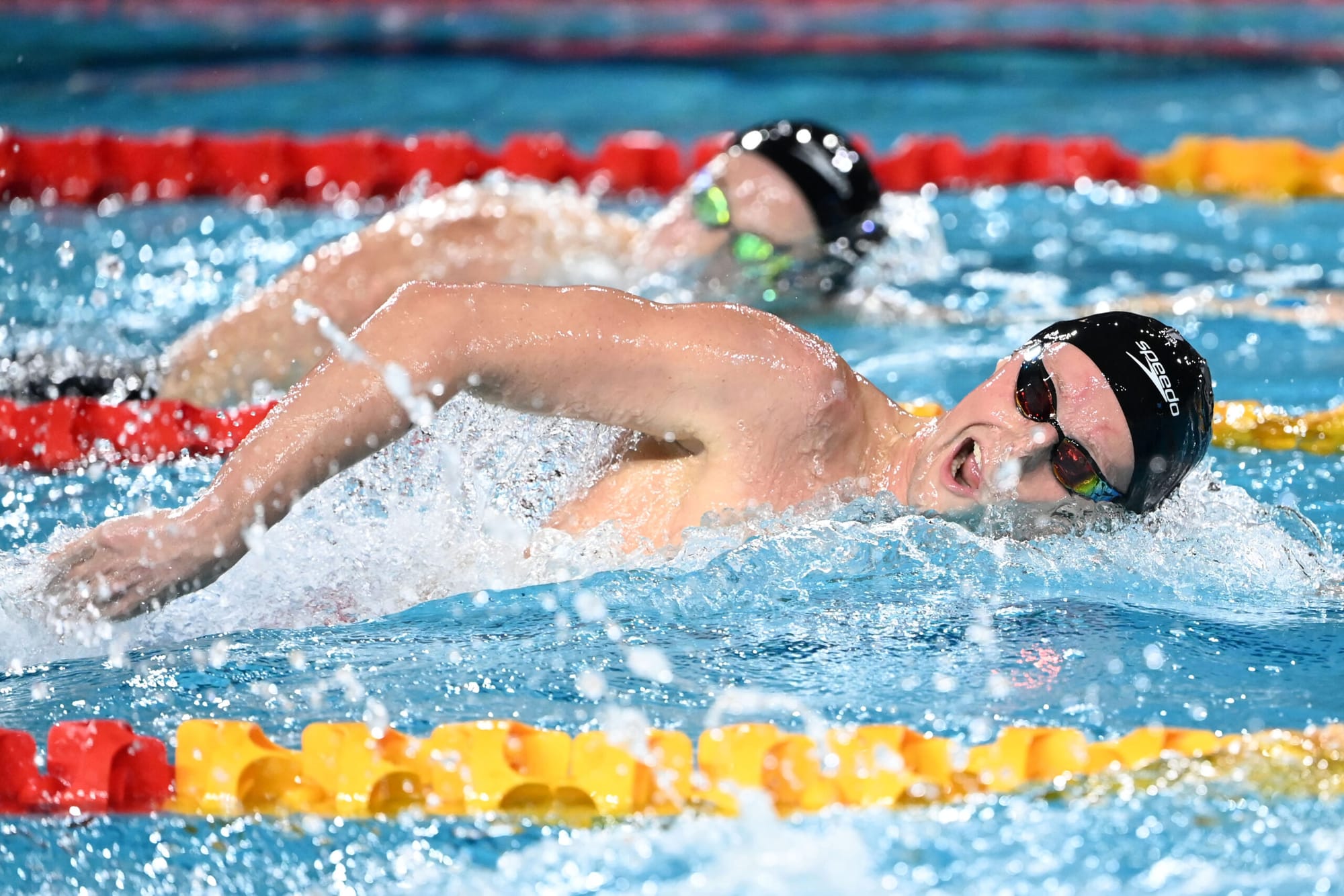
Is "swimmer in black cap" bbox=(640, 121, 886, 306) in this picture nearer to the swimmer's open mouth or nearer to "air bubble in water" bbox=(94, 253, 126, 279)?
the swimmer's open mouth

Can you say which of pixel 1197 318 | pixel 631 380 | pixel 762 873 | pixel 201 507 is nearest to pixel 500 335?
pixel 631 380

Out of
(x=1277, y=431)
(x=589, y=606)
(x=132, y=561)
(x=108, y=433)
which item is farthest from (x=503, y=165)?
(x=132, y=561)

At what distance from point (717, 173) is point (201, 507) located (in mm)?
2133

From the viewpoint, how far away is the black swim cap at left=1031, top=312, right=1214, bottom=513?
2301 millimetres

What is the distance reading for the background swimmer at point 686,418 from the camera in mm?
1931

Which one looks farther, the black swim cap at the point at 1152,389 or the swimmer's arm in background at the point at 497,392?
the black swim cap at the point at 1152,389

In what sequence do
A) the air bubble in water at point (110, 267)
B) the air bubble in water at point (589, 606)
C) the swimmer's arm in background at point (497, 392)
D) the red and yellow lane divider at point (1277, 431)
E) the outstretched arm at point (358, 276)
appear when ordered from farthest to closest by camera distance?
the air bubble in water at point (110, 267), the outstretched arm at point (358, 276), the red and yellow lane divider at point (1277, 431), the air bubble in water at point (589, 606), the swimmer's arm in background at point (497, 392)

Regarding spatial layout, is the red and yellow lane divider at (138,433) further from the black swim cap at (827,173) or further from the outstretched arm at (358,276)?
the black swim cap at (827,173)

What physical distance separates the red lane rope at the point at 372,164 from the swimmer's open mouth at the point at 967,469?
3351mm

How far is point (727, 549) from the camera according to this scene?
89.8 inches

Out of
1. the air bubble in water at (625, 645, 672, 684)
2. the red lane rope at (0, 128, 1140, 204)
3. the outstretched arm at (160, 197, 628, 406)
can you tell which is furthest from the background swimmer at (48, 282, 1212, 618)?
the red lane rope at (0, 128, 1140, 204)

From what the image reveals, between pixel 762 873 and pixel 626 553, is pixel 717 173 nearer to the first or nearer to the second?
pixel 626 553

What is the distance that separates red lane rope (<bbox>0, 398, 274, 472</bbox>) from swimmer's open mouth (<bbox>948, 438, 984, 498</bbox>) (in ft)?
4.87

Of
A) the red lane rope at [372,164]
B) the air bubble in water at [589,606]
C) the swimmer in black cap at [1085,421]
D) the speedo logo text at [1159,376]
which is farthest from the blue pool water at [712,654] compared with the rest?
the red lane rope at [372,164]
